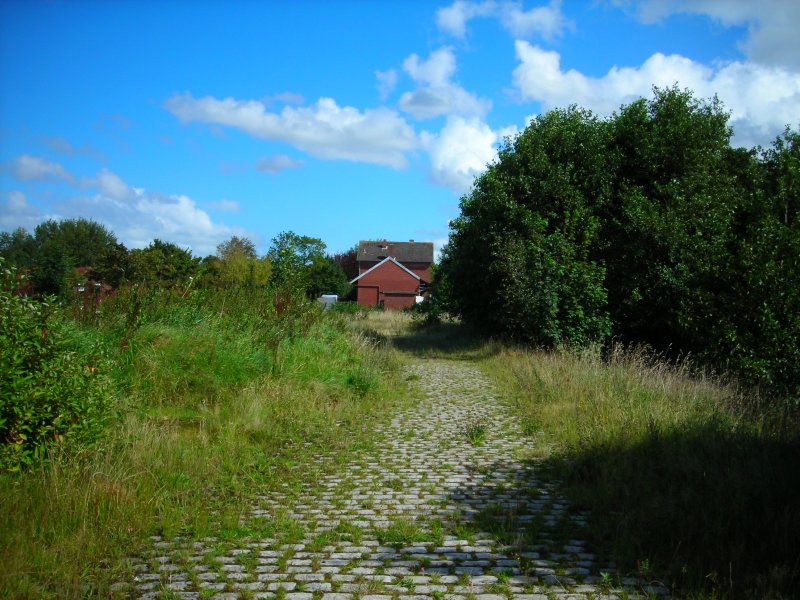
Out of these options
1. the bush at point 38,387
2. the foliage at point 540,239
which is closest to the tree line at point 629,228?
the foliage at point 540,239

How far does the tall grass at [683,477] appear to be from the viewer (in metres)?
4.57

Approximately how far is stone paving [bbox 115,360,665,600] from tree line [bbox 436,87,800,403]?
32.1 ft

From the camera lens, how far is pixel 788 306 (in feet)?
42.8

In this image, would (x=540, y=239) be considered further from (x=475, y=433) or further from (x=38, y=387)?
(x=38, y=387)

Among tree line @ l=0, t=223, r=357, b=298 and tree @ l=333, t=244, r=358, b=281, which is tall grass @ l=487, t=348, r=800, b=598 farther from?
tree @ l=333, t=244, r=358, b=281

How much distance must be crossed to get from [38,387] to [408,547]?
12.0ft

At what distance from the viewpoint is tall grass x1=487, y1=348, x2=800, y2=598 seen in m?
4.57

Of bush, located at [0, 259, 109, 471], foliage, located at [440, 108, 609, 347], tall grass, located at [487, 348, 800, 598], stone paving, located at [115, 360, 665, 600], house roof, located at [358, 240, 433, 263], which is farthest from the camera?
house roof, located at [358, 240, 433, 263]

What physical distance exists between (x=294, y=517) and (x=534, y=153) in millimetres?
19077

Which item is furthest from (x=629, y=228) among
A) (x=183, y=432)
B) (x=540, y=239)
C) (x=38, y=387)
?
(x=38, y=387)

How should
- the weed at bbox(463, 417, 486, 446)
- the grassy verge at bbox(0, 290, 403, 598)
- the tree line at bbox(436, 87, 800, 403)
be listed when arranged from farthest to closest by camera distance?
the tree line at bbox(436, 87, 800, 403) < the weed at bbox(463, 417, 486, 446) < the grassy verge at bbox(0, 290, 403, 598)

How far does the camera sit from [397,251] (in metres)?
88.8

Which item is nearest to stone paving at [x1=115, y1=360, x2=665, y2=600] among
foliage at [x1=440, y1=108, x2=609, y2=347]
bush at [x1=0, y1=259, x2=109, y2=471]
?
bush at [x1=0, y1=259, x2=109, y2=471]

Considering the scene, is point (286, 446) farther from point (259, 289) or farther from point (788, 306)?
point (788, 306)
